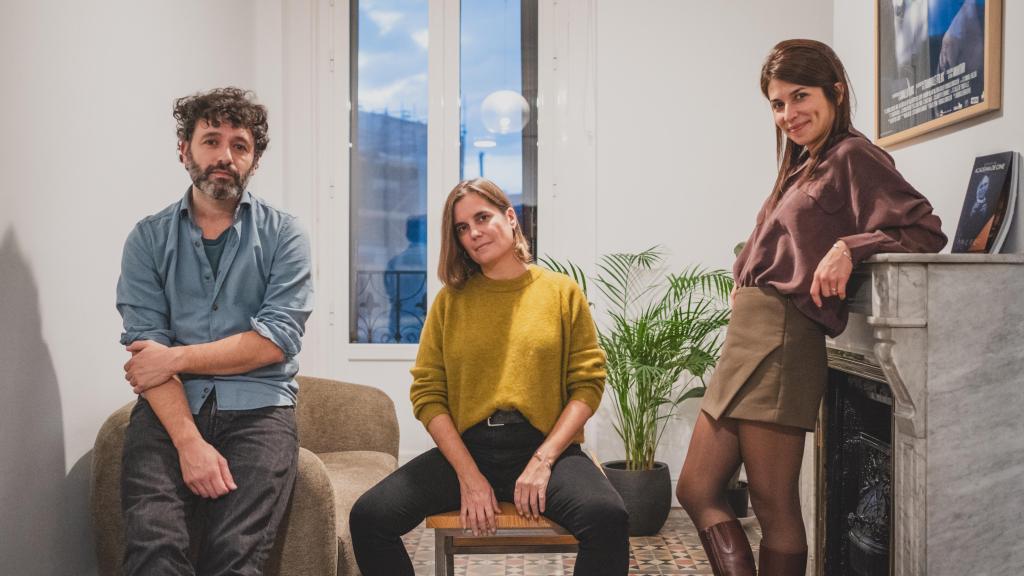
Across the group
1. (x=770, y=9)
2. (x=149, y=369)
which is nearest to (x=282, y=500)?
(x=149, y=369)

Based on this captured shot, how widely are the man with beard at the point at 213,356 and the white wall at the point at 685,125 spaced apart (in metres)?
2.16

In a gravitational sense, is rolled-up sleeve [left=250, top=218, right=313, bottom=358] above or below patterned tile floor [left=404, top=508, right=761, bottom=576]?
above

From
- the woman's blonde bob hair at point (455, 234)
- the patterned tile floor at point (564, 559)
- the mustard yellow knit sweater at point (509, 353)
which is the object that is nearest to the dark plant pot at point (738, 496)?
the patterned tile floor at point (564, 559)

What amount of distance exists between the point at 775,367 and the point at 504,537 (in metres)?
0.78

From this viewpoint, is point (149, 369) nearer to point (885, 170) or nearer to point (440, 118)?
point (885, 170)

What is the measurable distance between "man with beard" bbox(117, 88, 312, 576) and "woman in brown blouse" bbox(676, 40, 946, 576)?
106cm

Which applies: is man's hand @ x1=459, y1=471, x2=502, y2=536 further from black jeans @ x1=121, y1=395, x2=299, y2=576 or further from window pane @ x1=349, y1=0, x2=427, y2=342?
window pane @ x1=349, y1=0, x2=427, y2=342

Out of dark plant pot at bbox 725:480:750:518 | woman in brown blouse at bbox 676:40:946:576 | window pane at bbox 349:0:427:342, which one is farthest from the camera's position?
window pane at bbox 349:0:427:342

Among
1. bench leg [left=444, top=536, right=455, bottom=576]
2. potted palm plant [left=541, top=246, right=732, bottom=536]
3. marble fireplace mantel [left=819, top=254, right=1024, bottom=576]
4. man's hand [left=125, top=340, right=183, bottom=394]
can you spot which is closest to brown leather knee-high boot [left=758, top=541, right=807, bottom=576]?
marble fireplace mantel [left=819, top=254, right=1024, bottom=576]

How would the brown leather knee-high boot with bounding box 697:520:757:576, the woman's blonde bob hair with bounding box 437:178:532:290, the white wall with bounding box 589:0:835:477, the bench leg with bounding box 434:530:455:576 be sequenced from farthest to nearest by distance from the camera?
the white wall with bounding box 589:0:835:477, the woman's blonde bob hair with bounding box 437:178:532:290, the bench leg with bounding box 434:530:455:576, the brown leather knee-high boot with bounding box 697:520:757:576

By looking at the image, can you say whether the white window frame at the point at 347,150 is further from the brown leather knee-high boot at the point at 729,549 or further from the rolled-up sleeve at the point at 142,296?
the brown leather knee-high boot at the point at 729,549

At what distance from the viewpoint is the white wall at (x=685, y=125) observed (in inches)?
155

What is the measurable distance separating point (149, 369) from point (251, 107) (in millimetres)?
Answer: 720

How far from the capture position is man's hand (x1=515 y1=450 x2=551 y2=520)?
6.42ft
